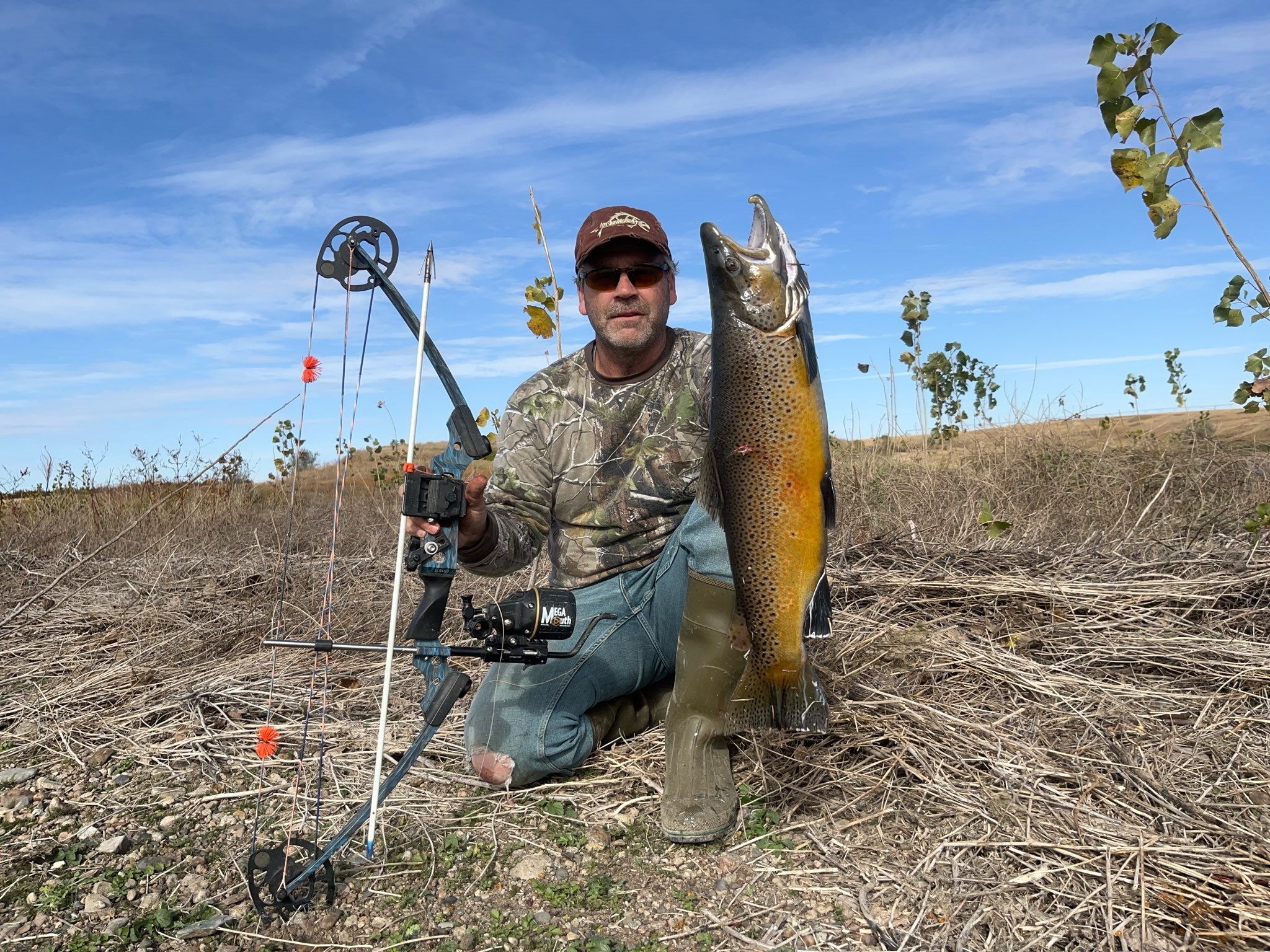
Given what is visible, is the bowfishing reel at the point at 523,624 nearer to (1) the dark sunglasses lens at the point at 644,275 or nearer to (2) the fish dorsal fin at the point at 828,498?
(2) the fish dorsal fin at the point at 828,498

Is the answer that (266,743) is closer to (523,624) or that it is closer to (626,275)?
(523,624)

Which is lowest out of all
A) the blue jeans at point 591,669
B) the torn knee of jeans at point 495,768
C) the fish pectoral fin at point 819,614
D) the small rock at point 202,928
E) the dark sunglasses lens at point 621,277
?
the small rock at point 202,928

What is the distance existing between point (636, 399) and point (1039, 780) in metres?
2.13

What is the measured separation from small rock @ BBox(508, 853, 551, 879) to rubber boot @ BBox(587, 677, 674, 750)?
74cm

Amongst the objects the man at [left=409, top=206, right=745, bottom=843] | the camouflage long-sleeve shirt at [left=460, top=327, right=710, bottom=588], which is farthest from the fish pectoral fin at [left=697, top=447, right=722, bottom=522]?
the camouflage long-sleeve shirt at [left=460, top=327, right=710, bottom=588]

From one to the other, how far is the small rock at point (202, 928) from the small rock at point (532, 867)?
0.89m

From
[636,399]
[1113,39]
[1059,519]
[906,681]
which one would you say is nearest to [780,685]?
[906,681]

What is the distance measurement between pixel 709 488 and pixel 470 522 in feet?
3.21

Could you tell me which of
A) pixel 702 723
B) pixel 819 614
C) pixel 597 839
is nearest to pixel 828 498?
pixel 819 614

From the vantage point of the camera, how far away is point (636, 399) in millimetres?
3912

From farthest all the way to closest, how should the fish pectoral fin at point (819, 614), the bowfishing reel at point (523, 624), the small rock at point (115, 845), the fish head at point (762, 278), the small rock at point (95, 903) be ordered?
the small rock at point (115, 845)
the bowfishing reel at point (523, 624)
the small rock at point (95, 903)
the fish pectoral fin at point (819, 614)
the fish head at point (762, 278)

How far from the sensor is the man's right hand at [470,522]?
2.90 m

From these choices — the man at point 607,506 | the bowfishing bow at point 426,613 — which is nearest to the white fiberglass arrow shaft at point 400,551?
the bowfishing bow at point 426,613

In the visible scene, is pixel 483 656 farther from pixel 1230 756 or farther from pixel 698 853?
pixel 1230 756
